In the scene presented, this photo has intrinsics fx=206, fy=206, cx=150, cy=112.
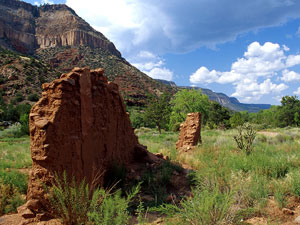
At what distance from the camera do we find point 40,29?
95125mm

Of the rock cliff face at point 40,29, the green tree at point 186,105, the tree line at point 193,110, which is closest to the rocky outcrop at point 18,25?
the rock cliff face at point 40,29

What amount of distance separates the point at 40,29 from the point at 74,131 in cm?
10968

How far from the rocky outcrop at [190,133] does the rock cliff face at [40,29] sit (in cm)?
8427

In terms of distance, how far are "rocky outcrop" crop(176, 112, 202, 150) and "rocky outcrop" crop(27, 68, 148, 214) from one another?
566 cm

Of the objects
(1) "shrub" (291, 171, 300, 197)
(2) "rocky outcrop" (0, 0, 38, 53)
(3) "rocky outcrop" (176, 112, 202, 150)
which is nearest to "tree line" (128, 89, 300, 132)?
(3) "rocky outcrop" (176, 112, 202, 150)

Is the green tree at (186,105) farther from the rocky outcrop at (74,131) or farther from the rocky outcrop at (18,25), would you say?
the rocky outcrop at (18,25)

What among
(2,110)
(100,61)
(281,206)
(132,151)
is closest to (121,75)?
(100,61)

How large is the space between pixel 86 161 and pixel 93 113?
1332 millimetres

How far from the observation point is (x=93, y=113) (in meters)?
5.73

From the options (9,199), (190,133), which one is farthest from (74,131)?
(190,133)

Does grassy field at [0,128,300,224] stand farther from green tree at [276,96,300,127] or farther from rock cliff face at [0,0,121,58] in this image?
rock cliff face at [0,0,121,58]

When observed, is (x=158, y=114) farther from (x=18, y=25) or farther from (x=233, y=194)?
(x=18, y=25)

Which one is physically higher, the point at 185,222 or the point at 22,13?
the point at 22,13

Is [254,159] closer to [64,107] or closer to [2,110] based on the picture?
[64,107]
